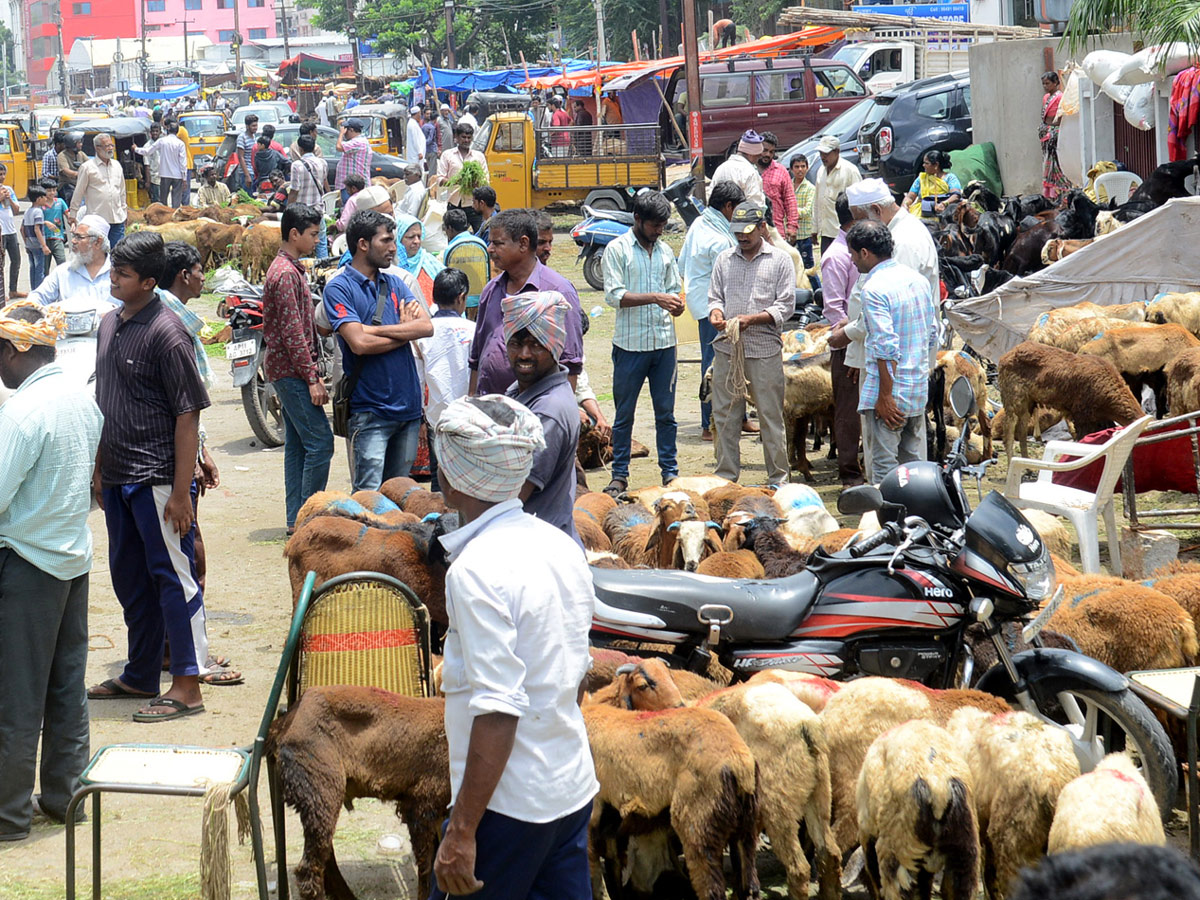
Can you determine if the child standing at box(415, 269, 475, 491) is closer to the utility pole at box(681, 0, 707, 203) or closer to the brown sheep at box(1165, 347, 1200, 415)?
the brown sheep at box(1165, 347, 1200, 415)

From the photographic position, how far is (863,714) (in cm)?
424

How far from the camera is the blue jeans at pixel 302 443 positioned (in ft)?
25.9

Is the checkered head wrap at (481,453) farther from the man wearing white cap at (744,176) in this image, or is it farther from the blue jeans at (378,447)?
the man wearing white cap at (744,176)

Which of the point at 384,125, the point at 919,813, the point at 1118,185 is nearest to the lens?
the point at 919,813

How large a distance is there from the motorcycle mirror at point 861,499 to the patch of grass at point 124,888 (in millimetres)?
2727

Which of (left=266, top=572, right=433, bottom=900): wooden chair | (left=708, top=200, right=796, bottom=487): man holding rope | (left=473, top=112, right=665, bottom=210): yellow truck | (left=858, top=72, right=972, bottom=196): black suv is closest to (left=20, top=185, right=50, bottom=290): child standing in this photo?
(left=473, top=112, right=665, bottom=210): yellow truck

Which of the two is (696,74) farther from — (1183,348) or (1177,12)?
(1183,348)

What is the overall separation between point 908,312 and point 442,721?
4213 mm

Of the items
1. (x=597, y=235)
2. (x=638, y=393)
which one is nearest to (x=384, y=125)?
(x=597, y=235)

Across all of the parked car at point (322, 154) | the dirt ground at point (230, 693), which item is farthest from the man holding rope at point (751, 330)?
the parked car at point (322, 154)

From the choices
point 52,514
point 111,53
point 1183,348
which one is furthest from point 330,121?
point 111,53

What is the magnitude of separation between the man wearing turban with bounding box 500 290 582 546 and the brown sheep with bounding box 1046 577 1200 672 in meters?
2.08

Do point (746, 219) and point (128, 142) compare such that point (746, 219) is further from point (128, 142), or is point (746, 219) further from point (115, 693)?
point (128, 142)

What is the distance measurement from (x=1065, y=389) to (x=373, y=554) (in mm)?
5211
